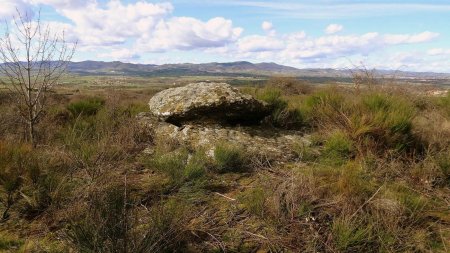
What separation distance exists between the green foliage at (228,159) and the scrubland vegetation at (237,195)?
0.02 metres

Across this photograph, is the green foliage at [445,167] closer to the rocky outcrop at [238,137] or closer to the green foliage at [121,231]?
the rocky outcrop at [238,137]

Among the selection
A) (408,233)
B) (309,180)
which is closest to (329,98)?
(309,180)

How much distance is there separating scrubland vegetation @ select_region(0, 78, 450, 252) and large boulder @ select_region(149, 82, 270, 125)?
854 mm

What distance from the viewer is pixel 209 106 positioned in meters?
6.21

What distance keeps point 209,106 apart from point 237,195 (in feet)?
7.97

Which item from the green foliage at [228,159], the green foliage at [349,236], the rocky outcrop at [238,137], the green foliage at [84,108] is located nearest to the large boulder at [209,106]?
the rocky outcrop at [238,137]

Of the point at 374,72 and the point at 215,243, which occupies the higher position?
the point at 374,72

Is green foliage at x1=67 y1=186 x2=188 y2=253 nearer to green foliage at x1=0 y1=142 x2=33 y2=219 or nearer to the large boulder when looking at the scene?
green foliage at x1=0 y1=142 x2=33 y2=219

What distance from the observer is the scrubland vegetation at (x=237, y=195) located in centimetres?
296

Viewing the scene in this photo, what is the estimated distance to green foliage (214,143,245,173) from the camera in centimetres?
495

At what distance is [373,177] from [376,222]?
161 centimetres

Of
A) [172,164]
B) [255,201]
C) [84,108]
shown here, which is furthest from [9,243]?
[84,108]

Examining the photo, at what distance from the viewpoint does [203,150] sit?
5152 mm

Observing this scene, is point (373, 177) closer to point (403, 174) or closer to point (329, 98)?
point (403, 174)
